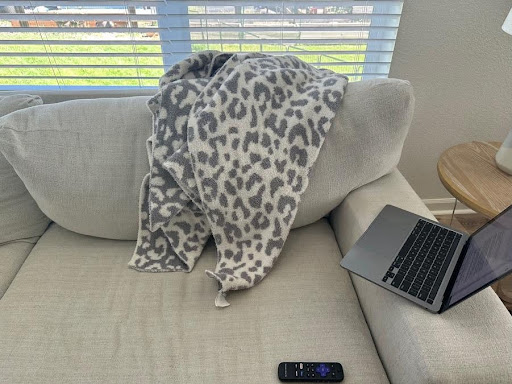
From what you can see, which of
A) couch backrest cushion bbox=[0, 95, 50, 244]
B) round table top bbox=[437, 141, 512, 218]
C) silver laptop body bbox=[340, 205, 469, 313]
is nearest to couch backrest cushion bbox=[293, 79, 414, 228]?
silver laptop body bbox=[340, 205, 469, 313]

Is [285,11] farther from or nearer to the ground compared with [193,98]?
farther from the ground

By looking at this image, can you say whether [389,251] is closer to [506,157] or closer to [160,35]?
[506,157]

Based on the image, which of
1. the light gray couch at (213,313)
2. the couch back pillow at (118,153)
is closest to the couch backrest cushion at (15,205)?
the light gray couch at (213,313)

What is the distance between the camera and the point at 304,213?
104cm

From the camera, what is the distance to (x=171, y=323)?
2.82ft

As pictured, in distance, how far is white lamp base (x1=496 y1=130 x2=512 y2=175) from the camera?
113 cm

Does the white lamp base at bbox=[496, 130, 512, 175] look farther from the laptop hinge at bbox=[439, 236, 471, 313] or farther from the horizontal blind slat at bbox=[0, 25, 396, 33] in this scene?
the horizontal blind slat at bbox=[0, 25, 396, 33]

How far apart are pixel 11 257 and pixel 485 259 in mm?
1256

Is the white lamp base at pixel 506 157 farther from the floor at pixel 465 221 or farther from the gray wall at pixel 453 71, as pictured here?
the floor at pixel 465 221

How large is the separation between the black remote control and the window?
1.17 meters

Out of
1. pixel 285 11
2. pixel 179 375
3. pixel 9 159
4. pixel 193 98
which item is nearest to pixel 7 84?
pixel 9 159

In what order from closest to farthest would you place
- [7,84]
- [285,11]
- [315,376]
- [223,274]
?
[315,376], [223,274], [285,11], [7,84]

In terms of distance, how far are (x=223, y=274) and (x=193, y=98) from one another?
1.64 ft

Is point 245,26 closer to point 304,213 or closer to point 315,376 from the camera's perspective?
point 304,213
